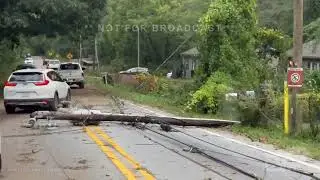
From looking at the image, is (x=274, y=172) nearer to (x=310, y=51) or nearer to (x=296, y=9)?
(x=296, y=9)

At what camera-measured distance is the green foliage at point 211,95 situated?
24.3 meters

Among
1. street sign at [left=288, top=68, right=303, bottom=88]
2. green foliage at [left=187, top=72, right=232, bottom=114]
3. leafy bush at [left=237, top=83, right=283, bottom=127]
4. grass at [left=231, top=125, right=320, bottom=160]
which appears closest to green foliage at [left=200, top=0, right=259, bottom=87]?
green foliage at [left=187, top=72, right=232, bottom=114]

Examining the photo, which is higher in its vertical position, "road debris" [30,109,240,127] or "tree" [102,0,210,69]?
"tree" [102,0,210,69]

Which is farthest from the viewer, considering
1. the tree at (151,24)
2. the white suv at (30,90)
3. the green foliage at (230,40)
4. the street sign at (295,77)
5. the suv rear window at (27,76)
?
the tree at (151,24)

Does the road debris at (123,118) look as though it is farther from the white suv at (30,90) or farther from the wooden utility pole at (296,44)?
the white suv at (30,90)

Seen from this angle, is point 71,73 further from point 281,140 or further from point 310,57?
point 281,140

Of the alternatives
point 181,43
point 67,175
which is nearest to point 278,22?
point 181,43

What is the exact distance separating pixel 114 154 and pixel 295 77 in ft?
21.9

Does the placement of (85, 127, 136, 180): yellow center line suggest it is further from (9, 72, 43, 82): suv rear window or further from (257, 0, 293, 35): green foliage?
(257, 0, 293, 35): green foliage

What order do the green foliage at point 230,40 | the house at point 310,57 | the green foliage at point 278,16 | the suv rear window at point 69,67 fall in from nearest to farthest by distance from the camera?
the green foliage at point 230,40 < the suv rear window at point 69,67 < the house at point 310,57 < the green foliage at point 278,16

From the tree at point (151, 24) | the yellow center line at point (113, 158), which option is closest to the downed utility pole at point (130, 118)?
the yellow center line at point (113, 158)

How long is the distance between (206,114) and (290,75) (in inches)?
313

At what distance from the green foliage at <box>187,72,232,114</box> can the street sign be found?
7049 millimetres

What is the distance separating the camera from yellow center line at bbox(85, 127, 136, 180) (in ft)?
32.7
